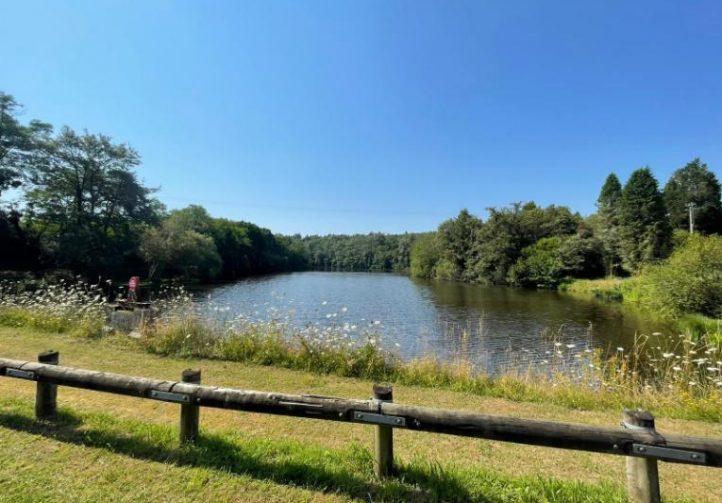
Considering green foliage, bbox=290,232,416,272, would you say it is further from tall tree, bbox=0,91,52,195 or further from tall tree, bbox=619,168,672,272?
tall tree, bbox=0,91,52,195

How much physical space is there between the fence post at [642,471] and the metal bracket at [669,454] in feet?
0.32

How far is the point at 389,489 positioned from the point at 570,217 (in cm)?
4897

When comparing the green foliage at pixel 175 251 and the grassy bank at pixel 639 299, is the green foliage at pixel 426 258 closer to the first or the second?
the grassy bank at pixel 639 299

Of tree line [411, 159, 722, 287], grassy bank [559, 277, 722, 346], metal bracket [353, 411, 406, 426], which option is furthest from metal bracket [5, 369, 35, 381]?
tree line [411, 159, 722, 287]

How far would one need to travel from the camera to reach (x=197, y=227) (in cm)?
4778

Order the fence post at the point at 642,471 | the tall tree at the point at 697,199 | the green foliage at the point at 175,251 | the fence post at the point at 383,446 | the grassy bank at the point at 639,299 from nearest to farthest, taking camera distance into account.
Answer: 1. the fence post at the point at 642,471
2. the fence post at the point at 383,446
3. the grassy bank at the point at 639,299
4. the green foliage at the point at 175,251
5. the tall tree at the point at 697,199

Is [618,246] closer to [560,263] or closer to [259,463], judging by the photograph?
Result: [560,263]

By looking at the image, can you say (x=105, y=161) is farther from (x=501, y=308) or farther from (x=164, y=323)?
(x=501, y=308)

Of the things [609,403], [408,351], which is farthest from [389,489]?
Answer: [408,351]

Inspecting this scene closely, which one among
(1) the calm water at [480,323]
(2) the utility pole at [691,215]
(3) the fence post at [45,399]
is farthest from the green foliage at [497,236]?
(3) the fence post at [45,399]

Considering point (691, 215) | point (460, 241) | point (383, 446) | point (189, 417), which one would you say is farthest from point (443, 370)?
point (691, 215)

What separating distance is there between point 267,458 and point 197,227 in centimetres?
5003

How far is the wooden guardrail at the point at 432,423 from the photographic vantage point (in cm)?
202

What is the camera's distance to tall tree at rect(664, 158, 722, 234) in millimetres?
41281
